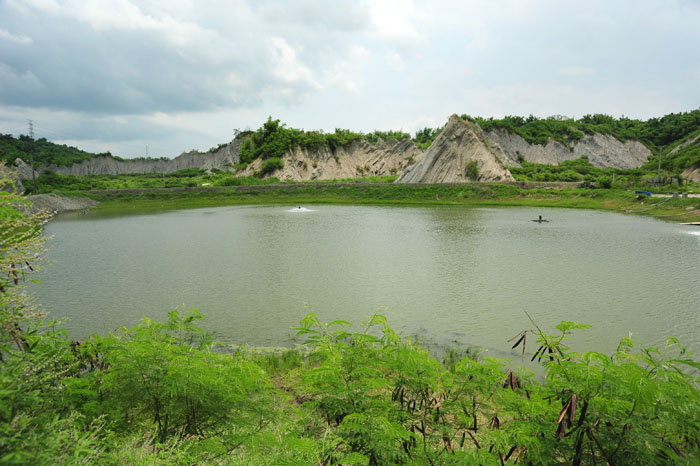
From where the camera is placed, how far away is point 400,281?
1923 cm

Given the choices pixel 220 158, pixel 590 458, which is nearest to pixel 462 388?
pixel 590 458

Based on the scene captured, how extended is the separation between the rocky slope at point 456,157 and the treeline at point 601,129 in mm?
54580

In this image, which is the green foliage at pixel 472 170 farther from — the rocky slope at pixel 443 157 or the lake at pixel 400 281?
the lake at pixel 400 281

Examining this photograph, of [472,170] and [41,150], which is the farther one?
[41,150]

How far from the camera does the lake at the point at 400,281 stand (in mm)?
13820

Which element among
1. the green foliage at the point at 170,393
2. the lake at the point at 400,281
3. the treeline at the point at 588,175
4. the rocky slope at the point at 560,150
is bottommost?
the lake at the point at 400,281

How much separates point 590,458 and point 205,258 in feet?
77.4

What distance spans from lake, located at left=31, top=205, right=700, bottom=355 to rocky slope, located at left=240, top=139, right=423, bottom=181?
79.2 metres

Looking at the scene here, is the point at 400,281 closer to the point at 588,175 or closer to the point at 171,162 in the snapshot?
the point at 588,175

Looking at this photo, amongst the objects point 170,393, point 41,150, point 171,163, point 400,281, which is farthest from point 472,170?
point 41,150

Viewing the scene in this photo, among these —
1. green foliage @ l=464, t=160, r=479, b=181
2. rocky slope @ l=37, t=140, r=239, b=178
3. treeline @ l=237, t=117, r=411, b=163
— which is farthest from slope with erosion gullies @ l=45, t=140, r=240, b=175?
green foliage @ l=464, t=160, r=479, b=181

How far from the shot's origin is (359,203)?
236ft

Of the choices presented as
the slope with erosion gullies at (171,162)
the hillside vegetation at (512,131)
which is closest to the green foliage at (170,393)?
the hillside vegetation at (512,131)

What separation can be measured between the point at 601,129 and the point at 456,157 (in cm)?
9012
